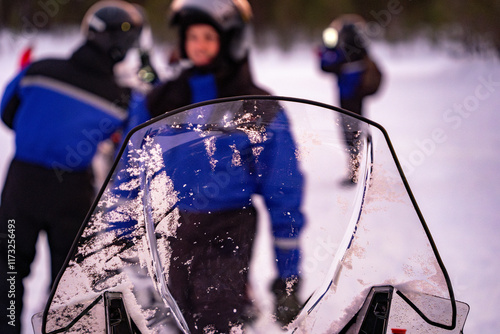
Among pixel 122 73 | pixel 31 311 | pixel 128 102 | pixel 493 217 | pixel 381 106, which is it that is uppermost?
pixel 381 106

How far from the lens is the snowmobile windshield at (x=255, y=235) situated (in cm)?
91

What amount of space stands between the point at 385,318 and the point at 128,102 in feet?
4.76

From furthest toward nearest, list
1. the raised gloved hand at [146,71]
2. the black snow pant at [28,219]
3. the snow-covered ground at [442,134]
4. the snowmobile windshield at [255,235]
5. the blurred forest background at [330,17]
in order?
the blurred forest background at [330,17], the raised gloved hand at [146,71], the snow-covered ground at [442,134], the black snow pant at [28,219], the snowmobile windshield at [255,235]

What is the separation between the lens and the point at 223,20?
1922 millimetres

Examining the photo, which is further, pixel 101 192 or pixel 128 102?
pixel 128 102

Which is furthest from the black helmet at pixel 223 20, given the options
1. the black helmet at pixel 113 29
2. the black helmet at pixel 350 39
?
the black helmet at pixel 350 39

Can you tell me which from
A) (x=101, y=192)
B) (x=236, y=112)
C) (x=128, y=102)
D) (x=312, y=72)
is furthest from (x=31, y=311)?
(x=312, y=72)

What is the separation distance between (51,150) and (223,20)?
844 millimetres

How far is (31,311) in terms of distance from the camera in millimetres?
2189

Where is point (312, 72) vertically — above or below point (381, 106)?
above

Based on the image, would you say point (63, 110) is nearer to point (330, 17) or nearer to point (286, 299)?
point (286, 299)

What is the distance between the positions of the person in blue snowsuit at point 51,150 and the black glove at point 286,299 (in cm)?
123

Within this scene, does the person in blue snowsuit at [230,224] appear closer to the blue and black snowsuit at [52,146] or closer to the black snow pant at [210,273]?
the black snow pant at [210,273]

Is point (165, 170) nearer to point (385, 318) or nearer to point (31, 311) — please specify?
point (385, 318)
